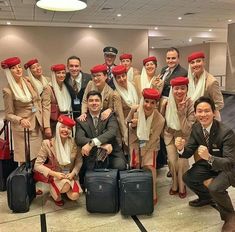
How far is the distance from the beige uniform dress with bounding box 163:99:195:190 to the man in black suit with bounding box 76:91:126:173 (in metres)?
0.56

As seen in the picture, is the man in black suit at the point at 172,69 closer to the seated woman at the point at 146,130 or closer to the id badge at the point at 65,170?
the seated woman at the point at 146,130

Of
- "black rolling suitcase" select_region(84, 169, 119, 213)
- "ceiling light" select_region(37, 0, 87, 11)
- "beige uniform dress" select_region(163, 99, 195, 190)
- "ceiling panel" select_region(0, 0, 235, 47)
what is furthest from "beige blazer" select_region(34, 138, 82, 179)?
"ceiling panel" select_region(0, 0, 235, 47)

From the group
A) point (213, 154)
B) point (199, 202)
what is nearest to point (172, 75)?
point (213, 154)

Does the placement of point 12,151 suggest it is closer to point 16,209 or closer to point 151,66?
point 16,209

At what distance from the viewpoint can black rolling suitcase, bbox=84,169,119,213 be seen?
109 inches

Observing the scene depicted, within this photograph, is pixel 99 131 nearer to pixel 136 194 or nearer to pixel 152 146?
pixel 152 146

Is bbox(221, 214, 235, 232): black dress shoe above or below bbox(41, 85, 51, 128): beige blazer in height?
below

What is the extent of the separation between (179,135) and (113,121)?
2.46 feet

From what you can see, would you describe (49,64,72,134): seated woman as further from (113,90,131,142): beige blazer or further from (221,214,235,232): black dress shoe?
(221,214,235,232): black dress shoe

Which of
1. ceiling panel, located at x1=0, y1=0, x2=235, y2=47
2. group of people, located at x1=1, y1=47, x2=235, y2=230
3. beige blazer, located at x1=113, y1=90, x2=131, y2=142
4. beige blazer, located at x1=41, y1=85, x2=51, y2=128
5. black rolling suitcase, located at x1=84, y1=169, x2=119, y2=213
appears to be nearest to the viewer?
black rolling suitcase, located at x1=84, y1=169, x2=119, y2=213

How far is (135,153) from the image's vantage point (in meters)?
3.19

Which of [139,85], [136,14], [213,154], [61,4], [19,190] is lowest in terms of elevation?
[19,190]

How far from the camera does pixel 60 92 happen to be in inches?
137

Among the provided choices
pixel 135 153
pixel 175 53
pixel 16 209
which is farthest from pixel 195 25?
pixel 16 209
